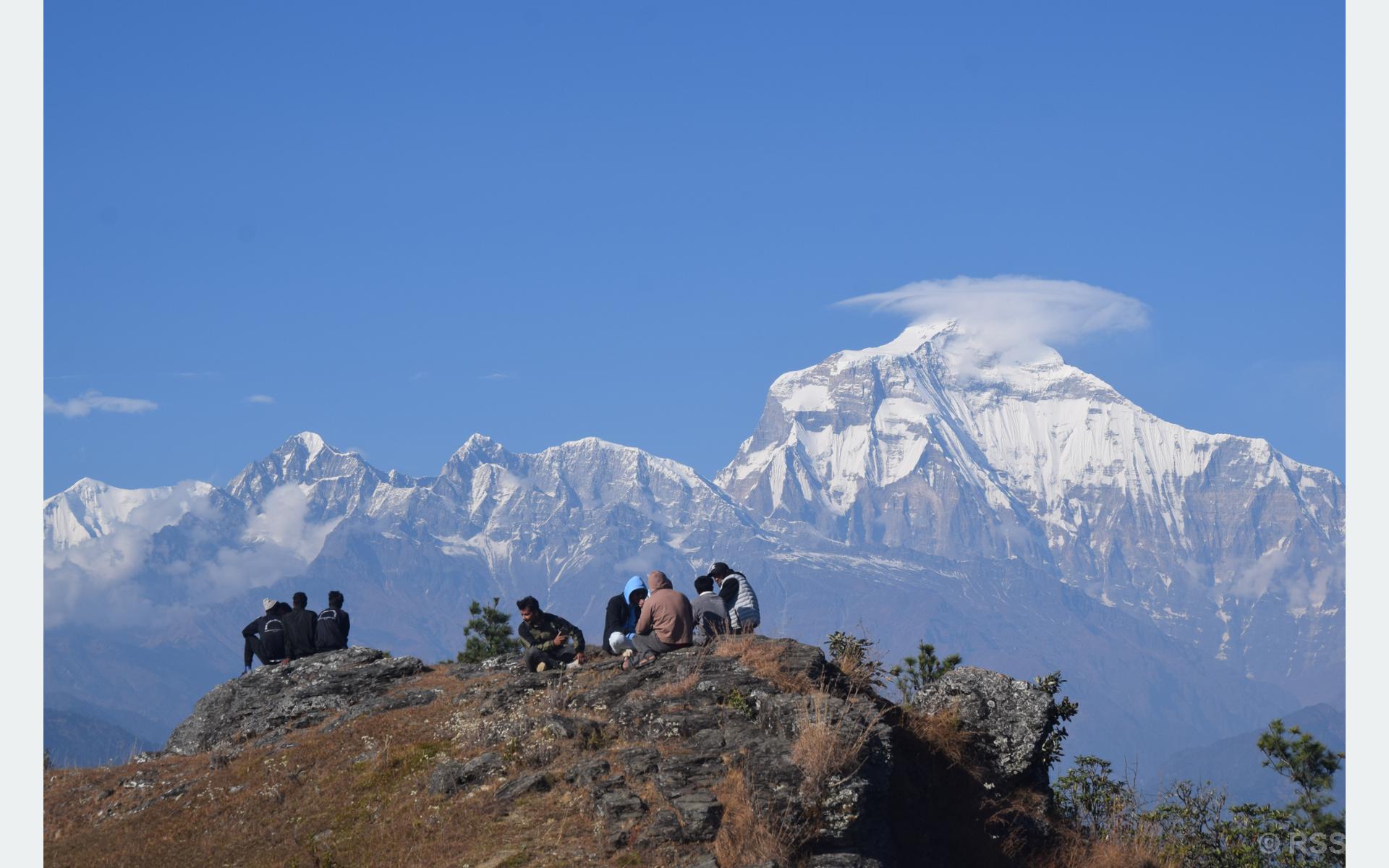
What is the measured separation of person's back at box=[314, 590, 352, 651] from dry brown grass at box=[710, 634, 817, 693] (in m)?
11.6

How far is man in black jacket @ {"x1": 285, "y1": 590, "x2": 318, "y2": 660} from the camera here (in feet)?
102

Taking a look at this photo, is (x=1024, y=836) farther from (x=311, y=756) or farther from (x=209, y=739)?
(x=209, y=739)

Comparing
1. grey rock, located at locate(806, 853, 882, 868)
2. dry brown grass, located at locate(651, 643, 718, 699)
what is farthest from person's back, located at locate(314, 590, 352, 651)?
grey rock, located at locate(806, 853, 882, 868)

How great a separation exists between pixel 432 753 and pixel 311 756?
107 inches

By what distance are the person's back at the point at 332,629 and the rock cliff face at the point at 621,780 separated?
5.24m

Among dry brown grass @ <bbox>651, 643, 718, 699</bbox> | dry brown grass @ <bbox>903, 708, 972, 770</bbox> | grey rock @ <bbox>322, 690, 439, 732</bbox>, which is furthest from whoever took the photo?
grey rock @ <bbox>322, 690, 439, 732</bbox>

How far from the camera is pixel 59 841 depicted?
2125 cm

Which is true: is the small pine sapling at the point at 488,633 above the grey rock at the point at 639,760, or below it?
below

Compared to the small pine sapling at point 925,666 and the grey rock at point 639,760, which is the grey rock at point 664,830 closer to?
the grey rock at point 639,760

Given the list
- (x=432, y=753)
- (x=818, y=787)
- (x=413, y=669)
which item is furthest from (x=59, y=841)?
(x=818, y=787)

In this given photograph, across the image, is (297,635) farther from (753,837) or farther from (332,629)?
(753,837)

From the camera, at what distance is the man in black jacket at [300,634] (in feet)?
102

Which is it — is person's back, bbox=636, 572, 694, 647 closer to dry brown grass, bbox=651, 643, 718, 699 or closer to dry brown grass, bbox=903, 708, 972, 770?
dry brown grass, bbox=651, 643, 718, 699

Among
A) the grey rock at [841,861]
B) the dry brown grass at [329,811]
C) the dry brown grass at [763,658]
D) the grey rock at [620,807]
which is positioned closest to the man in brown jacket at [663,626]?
the dry brown grass at [763,658]
